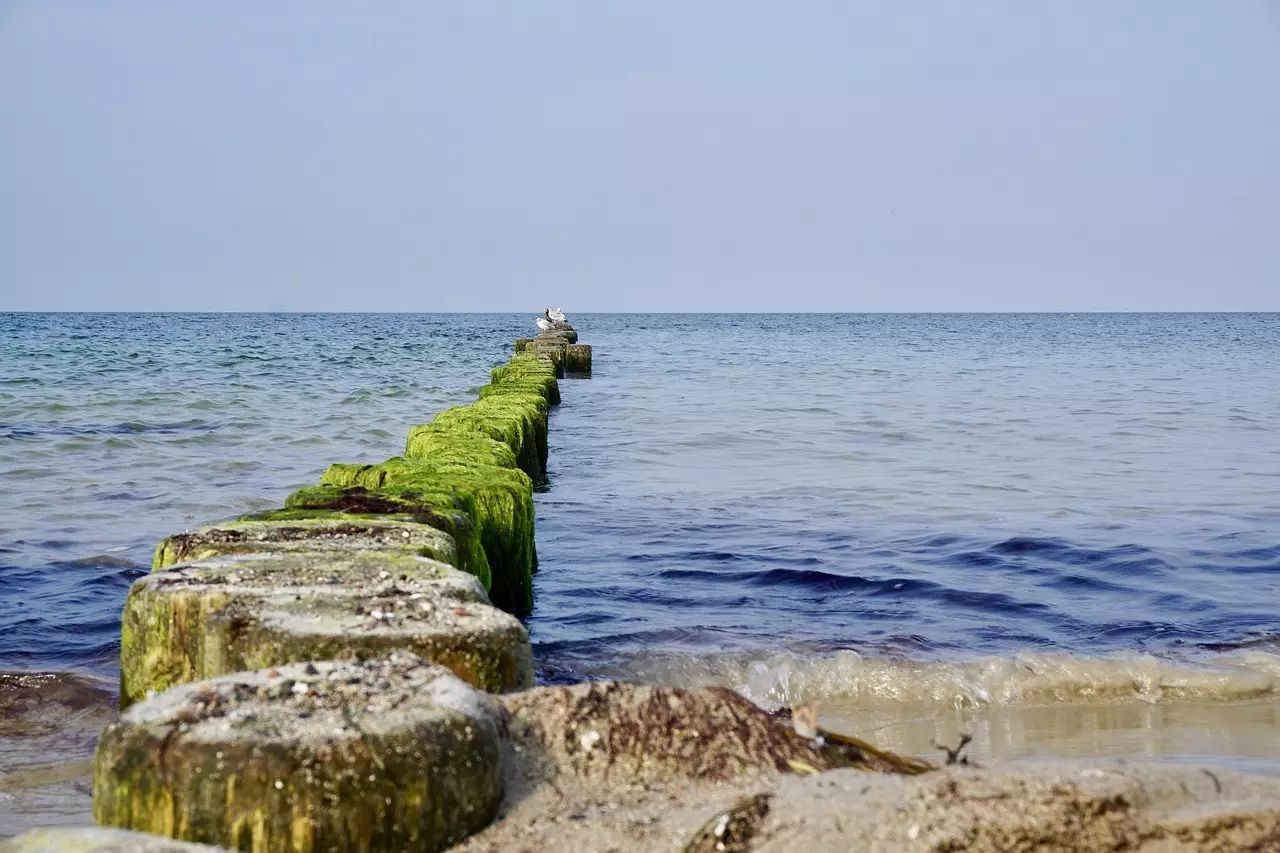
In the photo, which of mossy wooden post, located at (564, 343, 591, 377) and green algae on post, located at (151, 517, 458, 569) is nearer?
green algae on post, located at (151, 517, 458, 569)

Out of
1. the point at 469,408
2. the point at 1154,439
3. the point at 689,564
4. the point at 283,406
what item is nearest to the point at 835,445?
the point at 1154,439

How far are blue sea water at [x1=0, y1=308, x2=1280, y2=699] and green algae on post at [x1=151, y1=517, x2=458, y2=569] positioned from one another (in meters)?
1.81

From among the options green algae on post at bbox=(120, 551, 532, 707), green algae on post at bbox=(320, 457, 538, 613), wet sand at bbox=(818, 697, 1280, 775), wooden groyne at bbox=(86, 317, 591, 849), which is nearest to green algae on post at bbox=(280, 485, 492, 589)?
wooden groyne at bbox=(86, 317, 591, 849)

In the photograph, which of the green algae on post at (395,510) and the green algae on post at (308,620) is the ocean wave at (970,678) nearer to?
the green algae on post at (395,510)

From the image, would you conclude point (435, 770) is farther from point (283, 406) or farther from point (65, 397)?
point (65, 397)

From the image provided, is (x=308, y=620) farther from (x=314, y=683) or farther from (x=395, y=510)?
(x=395, y=510)

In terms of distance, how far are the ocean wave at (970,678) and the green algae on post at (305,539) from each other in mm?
1846

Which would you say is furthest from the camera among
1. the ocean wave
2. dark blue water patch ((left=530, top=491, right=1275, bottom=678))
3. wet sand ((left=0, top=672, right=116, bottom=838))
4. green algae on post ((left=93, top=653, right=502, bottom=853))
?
dark blue water patch ((left=530, top=491, right=1275, bottom=678))

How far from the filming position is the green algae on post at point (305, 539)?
392 centimetres

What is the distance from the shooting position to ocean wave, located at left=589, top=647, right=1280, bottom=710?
543 cm

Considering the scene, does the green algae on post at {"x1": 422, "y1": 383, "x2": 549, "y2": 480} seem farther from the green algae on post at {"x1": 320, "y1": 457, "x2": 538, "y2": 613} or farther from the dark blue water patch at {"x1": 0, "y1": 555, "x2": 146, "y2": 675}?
the dark blue water patch at {"x1": 0, "y1": 555, "x2": 146, "y2": 675}

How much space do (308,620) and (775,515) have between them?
714 centimetres

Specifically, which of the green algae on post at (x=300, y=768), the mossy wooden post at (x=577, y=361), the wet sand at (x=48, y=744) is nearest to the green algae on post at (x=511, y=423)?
the wet sand at (x=48, y=744)

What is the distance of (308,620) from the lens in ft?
10.2
